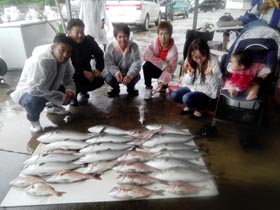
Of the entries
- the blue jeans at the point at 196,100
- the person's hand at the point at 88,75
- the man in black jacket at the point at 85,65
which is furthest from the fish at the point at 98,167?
the person's hand at the point at 88,75

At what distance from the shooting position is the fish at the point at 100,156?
2654mm

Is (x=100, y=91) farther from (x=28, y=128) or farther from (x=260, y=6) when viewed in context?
(x=260, y=6)

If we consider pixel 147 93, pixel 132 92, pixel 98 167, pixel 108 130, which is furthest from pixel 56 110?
pixel 98 167

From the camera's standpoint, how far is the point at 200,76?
11.6 feet

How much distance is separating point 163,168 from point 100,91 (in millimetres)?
2778

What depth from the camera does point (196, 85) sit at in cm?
362

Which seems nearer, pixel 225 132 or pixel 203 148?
pixel 203 148

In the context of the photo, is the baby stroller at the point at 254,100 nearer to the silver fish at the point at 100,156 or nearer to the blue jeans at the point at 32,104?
the silver fish at the point at 100,156

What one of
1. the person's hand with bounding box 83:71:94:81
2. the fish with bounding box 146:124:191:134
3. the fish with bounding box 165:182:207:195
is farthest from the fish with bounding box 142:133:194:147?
the person's hand with bounding box 83:71:94:81

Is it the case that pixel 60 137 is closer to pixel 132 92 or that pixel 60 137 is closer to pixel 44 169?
pixel 44 169

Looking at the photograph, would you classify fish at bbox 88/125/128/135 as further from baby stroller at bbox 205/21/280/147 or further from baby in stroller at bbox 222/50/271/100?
baby in stroller at bbox 222/50/271/100

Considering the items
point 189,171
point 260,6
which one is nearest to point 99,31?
point 260,6

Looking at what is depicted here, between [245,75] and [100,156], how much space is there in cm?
187

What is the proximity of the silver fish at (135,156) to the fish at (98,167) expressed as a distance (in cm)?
10
